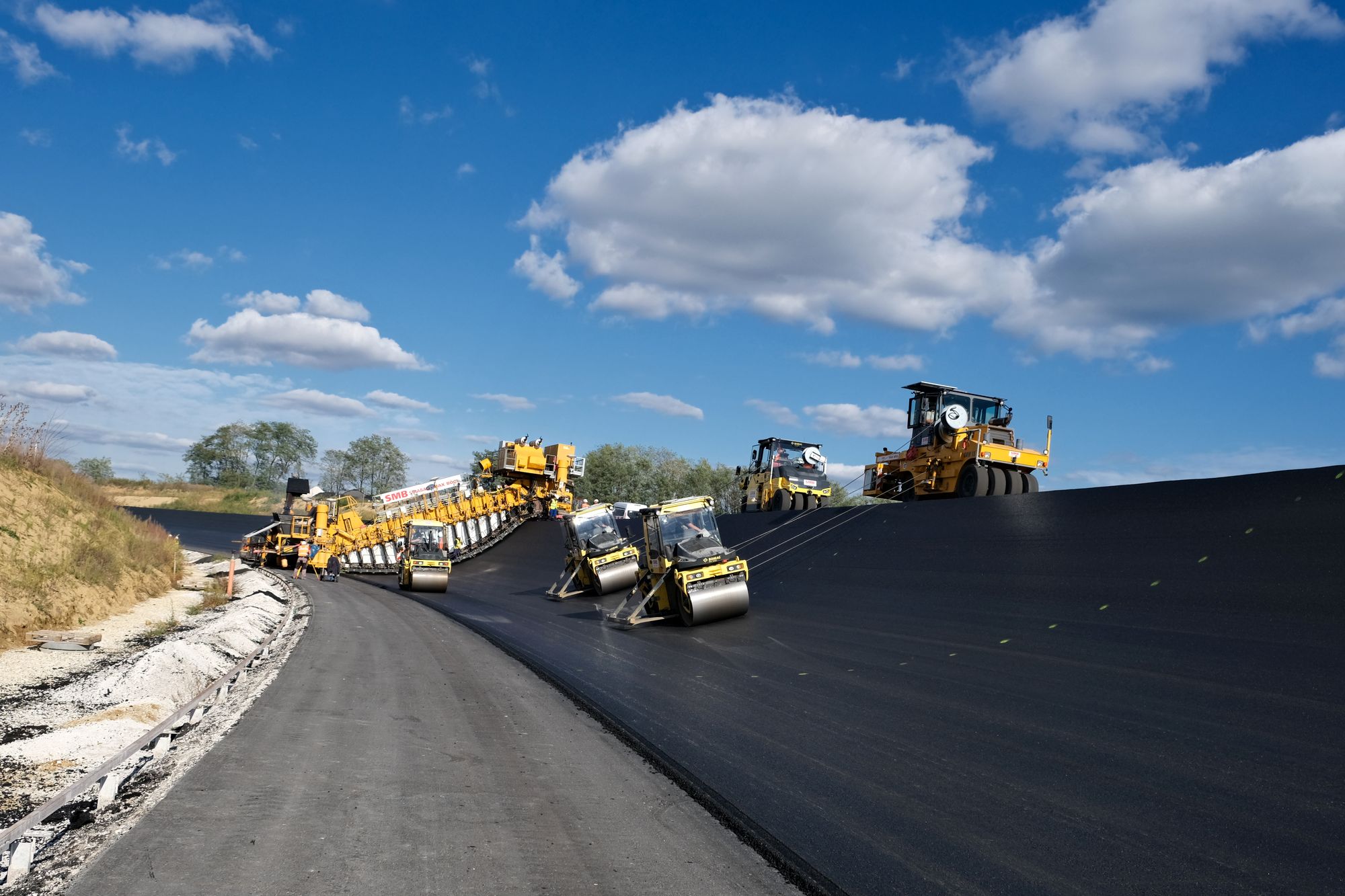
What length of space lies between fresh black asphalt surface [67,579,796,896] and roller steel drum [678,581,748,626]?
7.04 metres

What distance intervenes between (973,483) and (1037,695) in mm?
12230

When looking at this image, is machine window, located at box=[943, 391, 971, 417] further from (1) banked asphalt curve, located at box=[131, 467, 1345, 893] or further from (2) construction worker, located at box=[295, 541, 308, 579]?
(2) construction worker, located at box=[295, 541, 308, 579]

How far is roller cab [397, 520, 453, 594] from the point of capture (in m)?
29.3

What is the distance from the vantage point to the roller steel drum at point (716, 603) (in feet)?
55.1

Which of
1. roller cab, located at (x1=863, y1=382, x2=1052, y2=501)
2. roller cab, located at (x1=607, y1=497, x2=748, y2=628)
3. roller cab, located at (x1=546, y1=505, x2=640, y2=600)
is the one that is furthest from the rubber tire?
roller cab, located at (x1=546, y1=505, x2=640, y2=600)

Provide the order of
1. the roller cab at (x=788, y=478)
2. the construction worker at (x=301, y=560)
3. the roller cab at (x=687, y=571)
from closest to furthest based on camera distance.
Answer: the roller cab at (x=687, y=571) < the roller cab at (x=788, y=478) < the construction worker at (x=301, y=560)

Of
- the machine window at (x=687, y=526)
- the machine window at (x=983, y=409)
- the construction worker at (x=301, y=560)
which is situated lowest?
the construction worker at (x=301, y=560)

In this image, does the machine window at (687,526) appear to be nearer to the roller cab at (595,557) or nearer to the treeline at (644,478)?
the roller cab at (595,557)

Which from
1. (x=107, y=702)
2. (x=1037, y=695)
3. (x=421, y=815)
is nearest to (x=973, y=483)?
(x=1037, y=695)

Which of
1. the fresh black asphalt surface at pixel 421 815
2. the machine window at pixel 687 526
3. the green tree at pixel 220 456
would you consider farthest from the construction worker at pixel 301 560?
the green tree at pixel 220 456

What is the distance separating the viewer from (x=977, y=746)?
7.66m

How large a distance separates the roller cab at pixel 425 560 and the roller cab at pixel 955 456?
15.0 m

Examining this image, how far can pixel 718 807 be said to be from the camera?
6176 millimetres

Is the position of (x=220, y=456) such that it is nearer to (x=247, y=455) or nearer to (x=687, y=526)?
(x=247, y=455)
